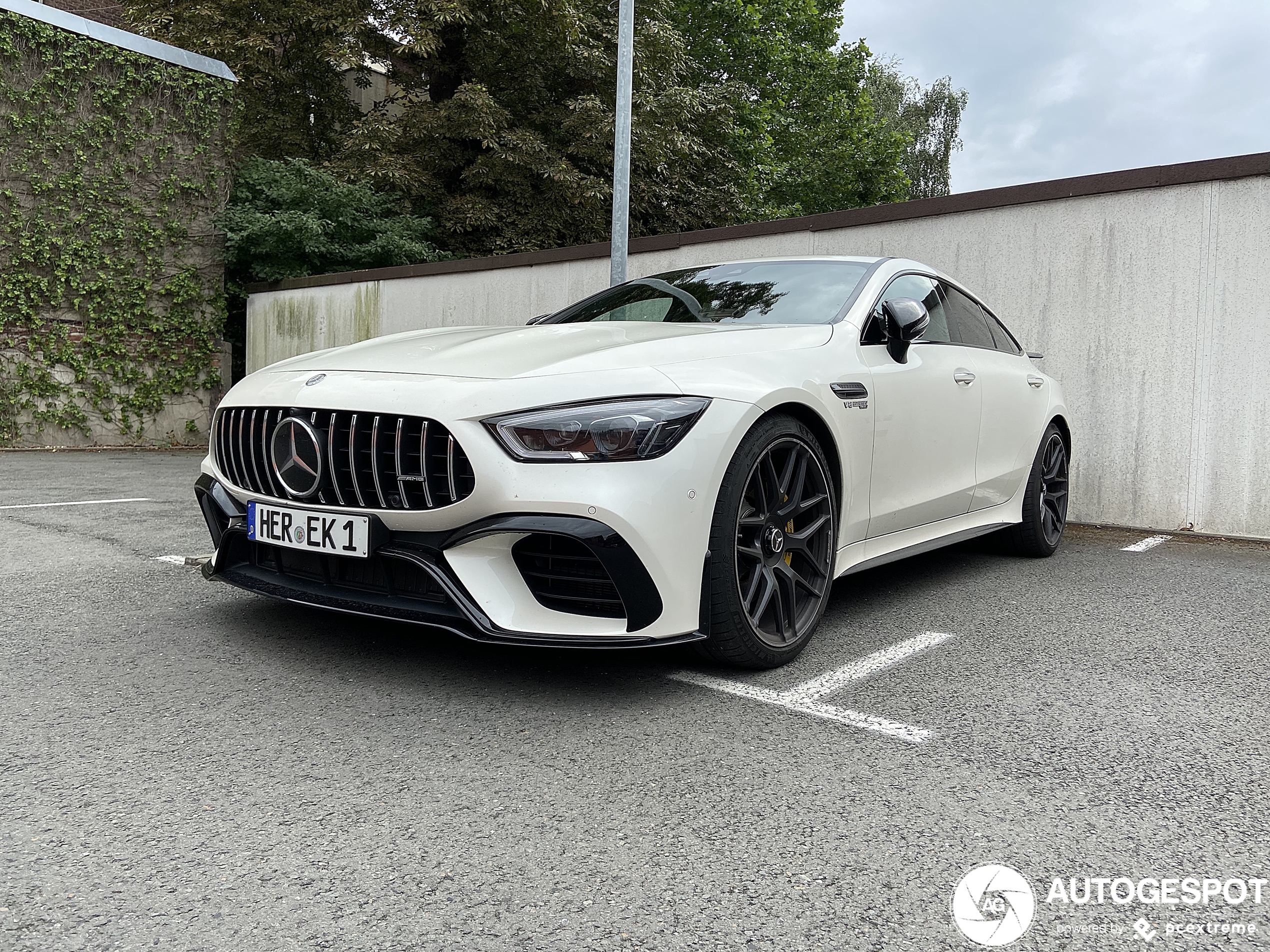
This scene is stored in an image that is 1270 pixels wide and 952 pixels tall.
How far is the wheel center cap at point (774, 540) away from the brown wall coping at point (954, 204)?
14.1ft

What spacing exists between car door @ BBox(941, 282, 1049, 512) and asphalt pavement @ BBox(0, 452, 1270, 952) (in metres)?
0.91

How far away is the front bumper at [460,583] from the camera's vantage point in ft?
8.66

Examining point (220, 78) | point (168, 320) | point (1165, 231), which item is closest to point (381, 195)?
point (220, 78)

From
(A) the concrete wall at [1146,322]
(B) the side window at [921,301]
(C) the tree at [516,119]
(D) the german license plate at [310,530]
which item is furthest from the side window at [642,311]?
(C) the tree at [516,119]

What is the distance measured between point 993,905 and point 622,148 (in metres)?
7.61

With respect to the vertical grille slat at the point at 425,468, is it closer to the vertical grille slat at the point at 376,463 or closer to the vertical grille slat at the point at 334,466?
the vertical grille slat at the point at 376,463

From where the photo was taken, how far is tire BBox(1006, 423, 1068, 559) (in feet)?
17.1

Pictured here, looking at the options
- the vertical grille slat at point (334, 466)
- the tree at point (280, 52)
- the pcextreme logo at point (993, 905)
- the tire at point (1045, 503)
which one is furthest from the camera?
the tree at point (280, 52)

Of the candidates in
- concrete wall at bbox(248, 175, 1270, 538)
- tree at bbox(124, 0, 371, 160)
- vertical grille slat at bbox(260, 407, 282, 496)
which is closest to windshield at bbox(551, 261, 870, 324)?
vertical grille slat at bbox(260, 407, 282, 496)

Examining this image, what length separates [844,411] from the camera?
343 centimetres

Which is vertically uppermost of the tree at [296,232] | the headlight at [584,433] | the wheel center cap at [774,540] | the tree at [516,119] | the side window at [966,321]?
the tree at [516,119]

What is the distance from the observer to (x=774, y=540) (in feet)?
10.3

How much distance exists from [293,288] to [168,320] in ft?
5.38

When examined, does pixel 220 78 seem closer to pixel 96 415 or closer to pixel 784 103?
pixel 96 415
